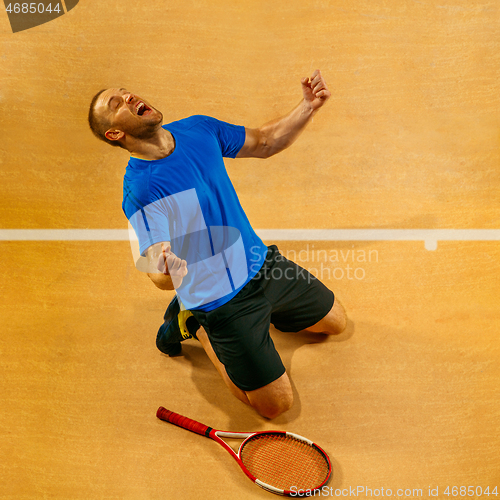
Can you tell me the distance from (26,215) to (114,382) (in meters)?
1.31

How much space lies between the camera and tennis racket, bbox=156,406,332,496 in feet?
7.00

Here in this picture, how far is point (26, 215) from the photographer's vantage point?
10.4ft

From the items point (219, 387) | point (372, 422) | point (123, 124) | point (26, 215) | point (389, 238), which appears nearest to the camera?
point (123, 124)

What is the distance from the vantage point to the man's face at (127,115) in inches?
80.0

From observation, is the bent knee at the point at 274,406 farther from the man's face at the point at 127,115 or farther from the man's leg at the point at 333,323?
the man's face at the point at 127,115

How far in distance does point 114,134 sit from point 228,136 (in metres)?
0.58

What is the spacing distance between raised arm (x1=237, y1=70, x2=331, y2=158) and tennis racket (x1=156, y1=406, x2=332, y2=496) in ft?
4.49

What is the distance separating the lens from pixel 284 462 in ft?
7.22

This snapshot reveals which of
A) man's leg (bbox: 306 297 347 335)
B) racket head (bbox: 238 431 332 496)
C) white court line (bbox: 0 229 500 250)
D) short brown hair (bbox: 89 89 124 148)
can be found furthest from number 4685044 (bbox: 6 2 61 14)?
racket head (bbox: 238 431 332 496)

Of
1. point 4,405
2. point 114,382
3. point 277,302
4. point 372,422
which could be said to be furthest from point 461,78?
point 4,405

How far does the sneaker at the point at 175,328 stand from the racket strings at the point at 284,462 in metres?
0.60

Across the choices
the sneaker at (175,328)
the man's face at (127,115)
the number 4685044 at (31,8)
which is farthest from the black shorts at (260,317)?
the number 4685044 at (31,8)

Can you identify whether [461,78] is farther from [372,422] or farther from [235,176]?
[372,422]

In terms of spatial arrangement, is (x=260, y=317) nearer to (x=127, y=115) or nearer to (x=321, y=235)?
(x=321, y=235)
